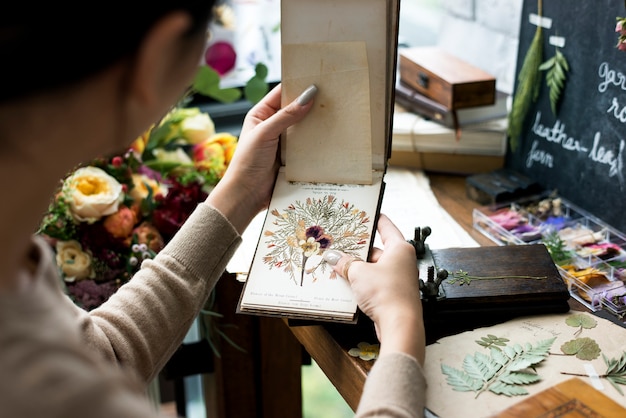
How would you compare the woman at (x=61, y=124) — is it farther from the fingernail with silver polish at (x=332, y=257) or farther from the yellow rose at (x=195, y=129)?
the yellow rose at (x=195, y=129)

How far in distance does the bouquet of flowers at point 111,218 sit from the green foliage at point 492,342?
2.12 feet

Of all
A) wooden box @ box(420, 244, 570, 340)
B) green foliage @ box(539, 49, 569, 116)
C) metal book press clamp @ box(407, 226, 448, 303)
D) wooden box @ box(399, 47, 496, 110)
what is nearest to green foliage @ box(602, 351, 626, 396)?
wooden box @ box(420, 244, 570, 340)

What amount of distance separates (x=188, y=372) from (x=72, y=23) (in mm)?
1221

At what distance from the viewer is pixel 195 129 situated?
1.59 meters

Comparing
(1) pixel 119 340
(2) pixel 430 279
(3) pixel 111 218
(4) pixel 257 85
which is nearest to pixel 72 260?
(3) pixel 111 218

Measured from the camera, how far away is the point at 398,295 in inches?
35.2

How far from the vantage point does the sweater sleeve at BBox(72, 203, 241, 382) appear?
0.96 meters

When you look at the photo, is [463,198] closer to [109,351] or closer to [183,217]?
[183,217]

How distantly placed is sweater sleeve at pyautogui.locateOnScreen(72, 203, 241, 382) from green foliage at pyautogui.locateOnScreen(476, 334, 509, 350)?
1.18 feet

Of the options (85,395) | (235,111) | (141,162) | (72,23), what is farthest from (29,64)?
(235,111)

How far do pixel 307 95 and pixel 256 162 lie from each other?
0.41 ft

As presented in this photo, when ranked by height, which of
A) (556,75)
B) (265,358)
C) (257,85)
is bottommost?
(265,358)

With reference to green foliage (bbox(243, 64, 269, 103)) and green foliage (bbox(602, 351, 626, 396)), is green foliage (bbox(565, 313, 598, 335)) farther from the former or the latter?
green foliage (bbox(243, 64, 269, 103))

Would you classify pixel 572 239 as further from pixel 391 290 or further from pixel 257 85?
pixel 257 85
